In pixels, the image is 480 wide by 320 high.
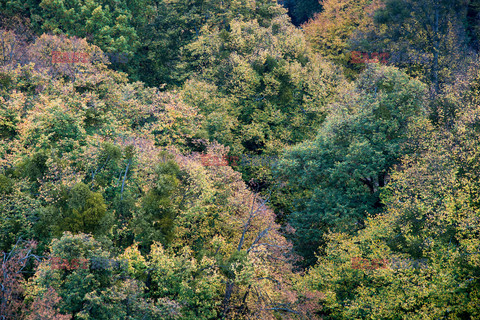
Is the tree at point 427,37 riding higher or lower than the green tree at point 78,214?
higher

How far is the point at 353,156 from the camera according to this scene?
2967 cm

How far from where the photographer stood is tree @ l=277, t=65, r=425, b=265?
30.0 meters

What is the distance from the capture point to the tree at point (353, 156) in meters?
30.0

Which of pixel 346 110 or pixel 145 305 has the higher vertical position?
pixel 346 110

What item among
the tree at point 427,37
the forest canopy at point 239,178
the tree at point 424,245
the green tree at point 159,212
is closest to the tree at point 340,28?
the tree at point 427,37

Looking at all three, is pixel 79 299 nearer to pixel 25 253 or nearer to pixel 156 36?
pixel 25 253

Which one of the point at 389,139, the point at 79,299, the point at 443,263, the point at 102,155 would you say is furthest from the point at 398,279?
the point at 102,155

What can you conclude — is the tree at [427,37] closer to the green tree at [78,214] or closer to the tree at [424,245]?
the tree at [424,245]

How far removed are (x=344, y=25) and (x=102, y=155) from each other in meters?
39.0

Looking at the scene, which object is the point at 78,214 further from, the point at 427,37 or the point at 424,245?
the point at 427,37

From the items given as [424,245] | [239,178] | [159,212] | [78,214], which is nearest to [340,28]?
[239,178]

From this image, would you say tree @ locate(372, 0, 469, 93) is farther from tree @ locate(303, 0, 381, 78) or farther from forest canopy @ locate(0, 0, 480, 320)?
tree @ locate(303, 0, 381, 78)

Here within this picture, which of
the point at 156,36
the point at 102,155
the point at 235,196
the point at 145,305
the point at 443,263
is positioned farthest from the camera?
the point at 156,36

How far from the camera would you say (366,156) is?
3008 centimetres
